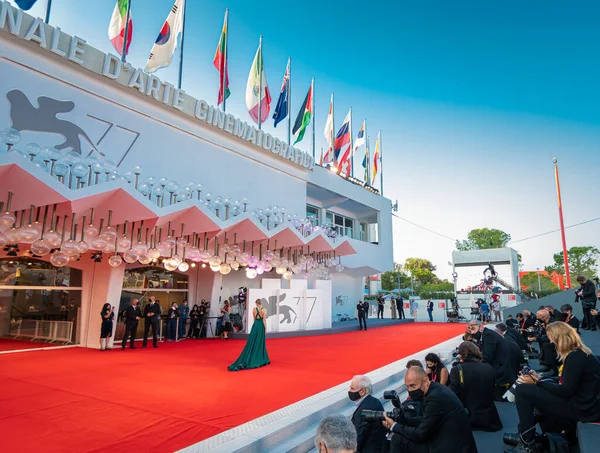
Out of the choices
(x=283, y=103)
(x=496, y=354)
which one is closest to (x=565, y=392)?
(x=496, y=354)

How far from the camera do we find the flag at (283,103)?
17703 mm

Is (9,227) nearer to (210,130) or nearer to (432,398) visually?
(432,398)

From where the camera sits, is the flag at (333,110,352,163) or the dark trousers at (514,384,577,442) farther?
the flag at (333,110,352,163)

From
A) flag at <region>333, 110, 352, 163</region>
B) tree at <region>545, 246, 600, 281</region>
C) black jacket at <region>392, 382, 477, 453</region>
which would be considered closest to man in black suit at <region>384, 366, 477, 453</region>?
black jacket at <region>392, 382, 477, 453</region>

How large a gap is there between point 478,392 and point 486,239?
6870 centimetres

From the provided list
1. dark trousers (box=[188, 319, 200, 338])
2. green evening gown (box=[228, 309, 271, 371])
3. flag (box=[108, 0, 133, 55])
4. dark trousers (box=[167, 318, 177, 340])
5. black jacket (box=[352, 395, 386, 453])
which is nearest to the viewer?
black jacket (box=[352, 395, 386, 453])

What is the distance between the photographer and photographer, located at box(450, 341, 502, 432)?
171 inches

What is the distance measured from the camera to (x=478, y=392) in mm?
4383

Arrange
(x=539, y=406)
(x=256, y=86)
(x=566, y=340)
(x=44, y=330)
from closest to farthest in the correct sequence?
1. (x=566, y=340)
2. (x=539, y=406)
3. (x=44, y=330)
4. (x=256, y=86)

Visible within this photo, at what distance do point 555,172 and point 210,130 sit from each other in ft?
77.1

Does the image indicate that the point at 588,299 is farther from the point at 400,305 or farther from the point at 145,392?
the point at 400,305

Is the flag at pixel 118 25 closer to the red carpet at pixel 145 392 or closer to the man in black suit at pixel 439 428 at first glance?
the red carpet at pixel 145 392

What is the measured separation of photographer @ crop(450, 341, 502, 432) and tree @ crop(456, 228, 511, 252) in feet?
217

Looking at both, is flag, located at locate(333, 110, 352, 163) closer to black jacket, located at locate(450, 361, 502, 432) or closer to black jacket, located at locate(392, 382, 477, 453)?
black jacket, located at locate(450, 361, 502, 432)
